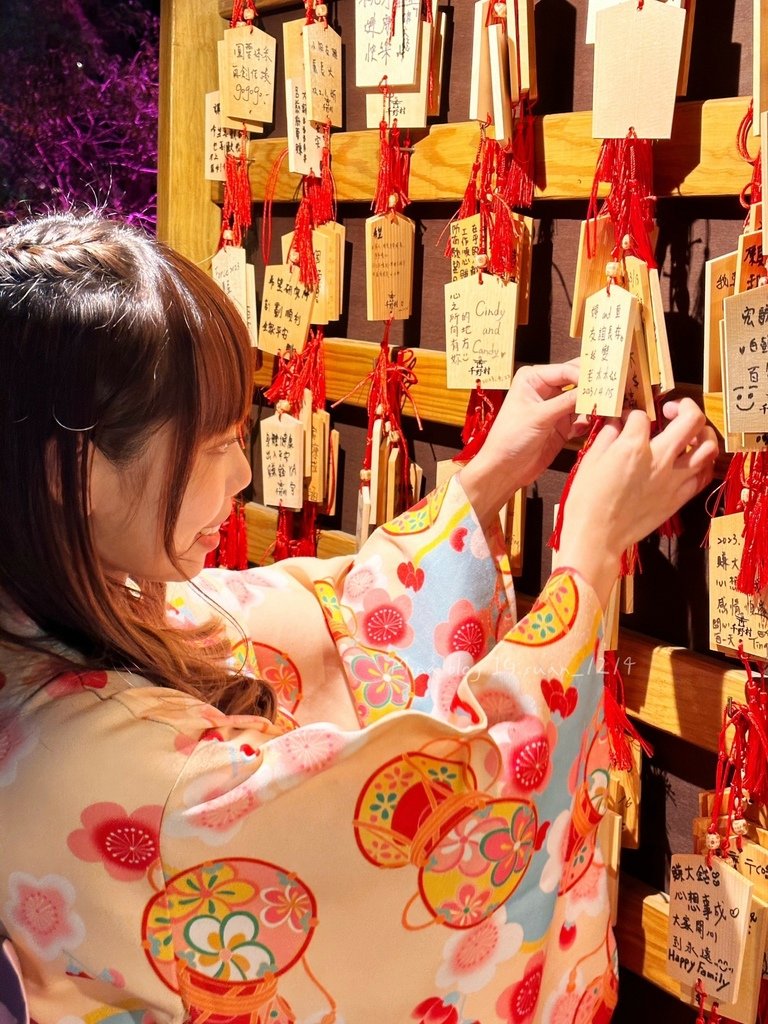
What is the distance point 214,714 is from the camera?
79 cm

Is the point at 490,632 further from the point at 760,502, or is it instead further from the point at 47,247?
the point at 47,247

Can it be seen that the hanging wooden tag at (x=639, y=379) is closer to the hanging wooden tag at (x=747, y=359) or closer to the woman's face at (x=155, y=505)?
the hanging wooden tag at (x=747, y=359)

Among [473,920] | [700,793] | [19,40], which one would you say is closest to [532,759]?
[473,920]

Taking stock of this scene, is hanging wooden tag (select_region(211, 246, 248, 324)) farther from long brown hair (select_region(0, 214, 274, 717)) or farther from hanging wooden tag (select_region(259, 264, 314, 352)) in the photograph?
long brown hair (select_region(0, 214, 274, 717))

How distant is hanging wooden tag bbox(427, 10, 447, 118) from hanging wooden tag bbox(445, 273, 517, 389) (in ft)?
0.66

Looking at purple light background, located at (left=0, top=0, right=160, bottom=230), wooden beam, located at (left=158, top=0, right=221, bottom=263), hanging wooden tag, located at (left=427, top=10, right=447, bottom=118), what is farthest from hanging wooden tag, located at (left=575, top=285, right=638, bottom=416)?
purple light background, located at (left=0, top=0, right=160, bottom=230)

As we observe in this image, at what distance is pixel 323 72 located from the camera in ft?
3.93

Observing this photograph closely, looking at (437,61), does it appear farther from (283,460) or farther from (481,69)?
(283,460)

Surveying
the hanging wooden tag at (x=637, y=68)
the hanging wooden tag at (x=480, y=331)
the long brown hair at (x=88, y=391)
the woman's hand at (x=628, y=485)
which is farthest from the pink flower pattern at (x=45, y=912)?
the hanging wooden tag at (x=637, y=68)

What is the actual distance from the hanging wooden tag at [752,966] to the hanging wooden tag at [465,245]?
22.9 inches

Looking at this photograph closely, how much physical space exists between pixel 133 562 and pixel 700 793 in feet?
1.61

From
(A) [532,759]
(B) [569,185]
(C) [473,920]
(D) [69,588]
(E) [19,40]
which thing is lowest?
(C) [473,920]

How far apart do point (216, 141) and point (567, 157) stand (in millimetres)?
610

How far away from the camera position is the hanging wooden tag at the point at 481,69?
3.01 feet
